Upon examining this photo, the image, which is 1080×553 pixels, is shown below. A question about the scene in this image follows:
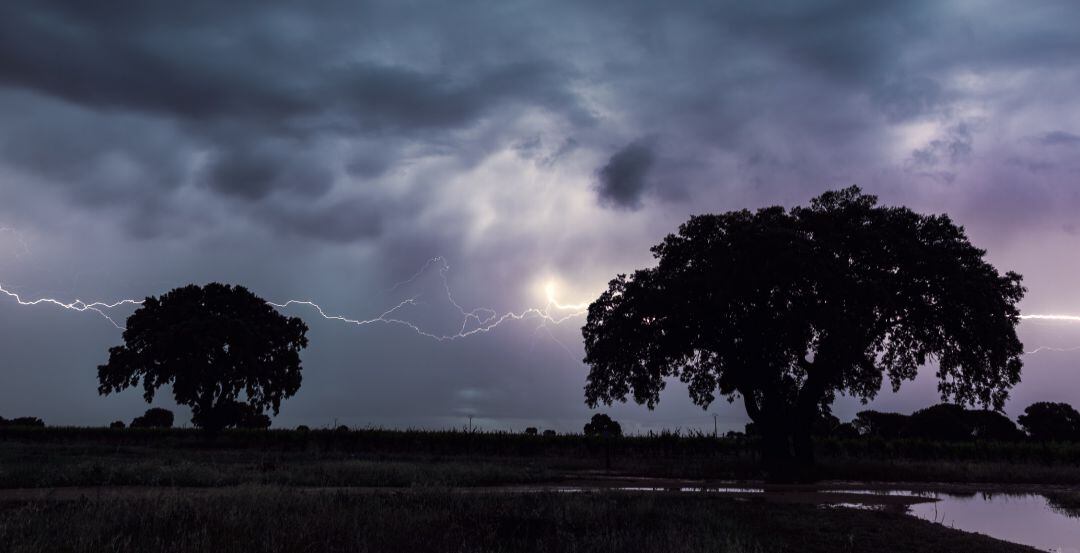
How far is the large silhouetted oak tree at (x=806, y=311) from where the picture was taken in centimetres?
3198

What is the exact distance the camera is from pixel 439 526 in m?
12.7

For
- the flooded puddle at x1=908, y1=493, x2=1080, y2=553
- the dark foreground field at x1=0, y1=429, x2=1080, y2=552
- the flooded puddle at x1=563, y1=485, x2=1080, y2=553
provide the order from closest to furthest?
the dark foreground field at x1=0, y1=429, x2=1080, y2=552, the flooded puddle at x1=908, y1=493, x2=1080, y2=553, the flooded puddle at x1=563, y1=485, x2=1080, y2=553

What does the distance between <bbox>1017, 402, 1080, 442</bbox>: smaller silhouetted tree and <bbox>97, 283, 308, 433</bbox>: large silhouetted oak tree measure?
279 ft

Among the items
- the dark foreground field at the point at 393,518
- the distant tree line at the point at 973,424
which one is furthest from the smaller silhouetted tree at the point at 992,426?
the dark foreground field at the point at 393,518

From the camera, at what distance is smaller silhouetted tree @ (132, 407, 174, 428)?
98244 millimetres

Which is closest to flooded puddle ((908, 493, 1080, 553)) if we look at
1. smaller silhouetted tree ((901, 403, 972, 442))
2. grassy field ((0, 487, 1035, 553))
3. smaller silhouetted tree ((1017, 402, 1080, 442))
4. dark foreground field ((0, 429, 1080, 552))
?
dark foreground field ((0, 429, 1080, 552))

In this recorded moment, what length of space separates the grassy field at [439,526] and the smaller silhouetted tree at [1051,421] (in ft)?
287

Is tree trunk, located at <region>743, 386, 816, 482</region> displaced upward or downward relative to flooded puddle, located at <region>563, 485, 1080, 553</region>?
upward

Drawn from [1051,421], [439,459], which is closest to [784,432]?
[439,459]

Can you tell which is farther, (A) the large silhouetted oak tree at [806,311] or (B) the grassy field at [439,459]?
(A) the large silhouetted oak tree at [806,311]

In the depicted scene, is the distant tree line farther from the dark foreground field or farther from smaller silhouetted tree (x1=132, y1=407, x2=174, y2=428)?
smaller silhouetted tree (x1=132, y1=407, x2=174, y2=428)

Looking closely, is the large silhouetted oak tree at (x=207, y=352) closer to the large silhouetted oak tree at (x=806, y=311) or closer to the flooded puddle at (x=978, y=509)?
the large silhouetted oak tree at (x=806, y=311)

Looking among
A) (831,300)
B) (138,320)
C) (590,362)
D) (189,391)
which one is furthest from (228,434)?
(831,300)

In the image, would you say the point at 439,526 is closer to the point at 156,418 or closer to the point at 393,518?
the point at 393,518
